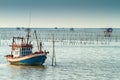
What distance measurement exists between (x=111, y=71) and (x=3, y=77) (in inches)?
653

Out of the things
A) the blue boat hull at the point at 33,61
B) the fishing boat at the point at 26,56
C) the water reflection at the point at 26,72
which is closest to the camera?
the water reflection at the point at 26,72

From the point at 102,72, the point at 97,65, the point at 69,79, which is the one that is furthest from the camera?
the point at 97,65

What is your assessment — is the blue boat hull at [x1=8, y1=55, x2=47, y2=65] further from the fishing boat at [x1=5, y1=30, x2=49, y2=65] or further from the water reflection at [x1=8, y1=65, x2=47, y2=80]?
the water reflection at [x1=8, y1=65, x2=47, y2=80]

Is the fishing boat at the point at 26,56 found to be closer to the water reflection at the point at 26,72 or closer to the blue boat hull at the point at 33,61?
the blue boat hull at the point at 33,61

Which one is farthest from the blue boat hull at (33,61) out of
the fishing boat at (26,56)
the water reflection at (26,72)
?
the water reflection at (26,72)

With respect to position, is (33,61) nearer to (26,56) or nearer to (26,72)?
(26,56)

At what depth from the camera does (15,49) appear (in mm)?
76000

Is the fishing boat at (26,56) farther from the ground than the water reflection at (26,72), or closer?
farther from the ground

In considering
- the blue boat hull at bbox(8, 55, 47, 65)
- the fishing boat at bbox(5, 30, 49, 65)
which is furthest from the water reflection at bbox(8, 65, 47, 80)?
the fishing boat at bbox(5, 30, 49, 65)

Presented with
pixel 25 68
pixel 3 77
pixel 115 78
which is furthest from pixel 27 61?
pixel 115 78

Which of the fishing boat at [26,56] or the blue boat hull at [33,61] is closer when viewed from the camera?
the fishing boat at [26,56]

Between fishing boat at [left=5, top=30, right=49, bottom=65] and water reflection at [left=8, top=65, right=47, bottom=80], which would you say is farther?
fishing boat at [left=5, top=30, right=49, bottom=65]

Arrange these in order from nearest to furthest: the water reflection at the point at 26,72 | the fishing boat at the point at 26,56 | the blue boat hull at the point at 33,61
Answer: the water reflection at the point at 26,72 < the fishing boat at the point at 26,56 < the blue boat hull at the point at 33,61

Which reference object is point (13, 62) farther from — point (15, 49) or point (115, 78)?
point (115, 78)
